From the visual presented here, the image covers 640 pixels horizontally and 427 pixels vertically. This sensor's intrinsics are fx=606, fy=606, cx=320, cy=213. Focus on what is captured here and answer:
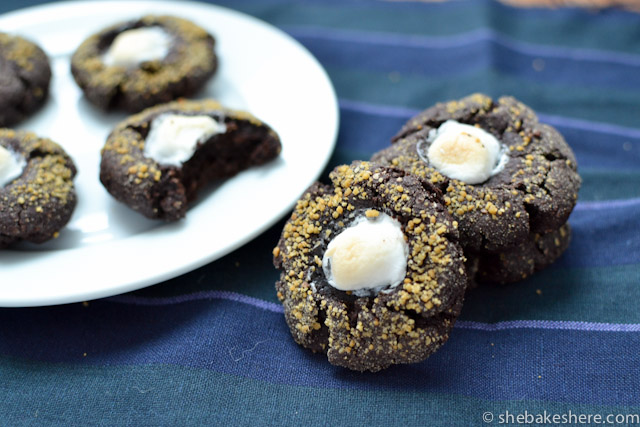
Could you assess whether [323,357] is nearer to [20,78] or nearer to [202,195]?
[202,195]

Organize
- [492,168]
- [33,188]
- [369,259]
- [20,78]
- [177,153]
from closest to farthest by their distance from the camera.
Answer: [369,259] < [492,168] < [33,188] < [177,153] < [20,78]

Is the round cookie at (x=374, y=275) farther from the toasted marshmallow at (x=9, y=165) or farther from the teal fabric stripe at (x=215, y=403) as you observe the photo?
the toasted marshmallow at (x=9, y=165)

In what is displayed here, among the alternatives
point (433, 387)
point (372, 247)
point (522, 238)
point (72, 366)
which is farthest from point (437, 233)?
point (72, 366)

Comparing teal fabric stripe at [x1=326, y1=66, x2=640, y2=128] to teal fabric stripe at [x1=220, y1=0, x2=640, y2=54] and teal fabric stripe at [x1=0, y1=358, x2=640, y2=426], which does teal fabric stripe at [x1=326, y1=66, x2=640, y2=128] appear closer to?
teal fabric stripe at [x1=220, y1=0, x2=640, y2=54]

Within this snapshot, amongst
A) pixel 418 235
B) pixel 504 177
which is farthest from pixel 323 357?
pixel 504 177

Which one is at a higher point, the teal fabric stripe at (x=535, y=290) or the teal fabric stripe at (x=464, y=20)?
the teal fabric stripe at (x=464, y=20)

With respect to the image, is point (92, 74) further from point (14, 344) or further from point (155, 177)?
point (14, 344)

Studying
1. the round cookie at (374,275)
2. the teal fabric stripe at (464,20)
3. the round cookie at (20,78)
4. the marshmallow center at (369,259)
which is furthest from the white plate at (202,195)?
the teal fabric stripe at (464,20)

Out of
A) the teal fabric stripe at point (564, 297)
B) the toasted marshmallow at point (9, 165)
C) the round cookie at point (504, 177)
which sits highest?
the round cookie at point (504, 177)
